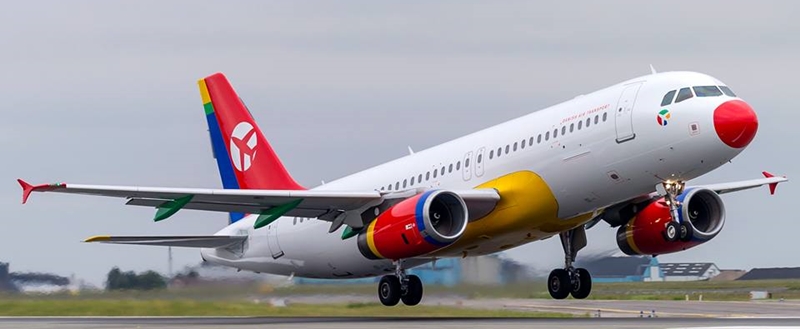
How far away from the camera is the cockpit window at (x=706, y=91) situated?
32781mm

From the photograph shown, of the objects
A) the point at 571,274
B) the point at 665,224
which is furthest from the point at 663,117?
the point at 571,274

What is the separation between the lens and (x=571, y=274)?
40.2 m

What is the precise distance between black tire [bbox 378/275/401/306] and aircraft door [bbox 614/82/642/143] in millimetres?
8450

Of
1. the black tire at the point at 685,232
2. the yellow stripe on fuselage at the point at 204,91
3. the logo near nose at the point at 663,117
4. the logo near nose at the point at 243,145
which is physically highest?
the yellow stripe on fuselage at the point at 204,91

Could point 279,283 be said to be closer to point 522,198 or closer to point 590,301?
point 522,198

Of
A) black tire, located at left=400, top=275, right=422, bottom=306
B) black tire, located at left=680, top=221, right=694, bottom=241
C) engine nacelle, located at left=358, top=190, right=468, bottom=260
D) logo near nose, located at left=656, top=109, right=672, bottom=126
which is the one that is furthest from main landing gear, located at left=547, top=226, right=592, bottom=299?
logo near nose, located at left=656, top=109, right=672, bottom=126

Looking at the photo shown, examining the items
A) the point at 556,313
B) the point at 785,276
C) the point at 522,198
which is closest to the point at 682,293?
the point at 785,276

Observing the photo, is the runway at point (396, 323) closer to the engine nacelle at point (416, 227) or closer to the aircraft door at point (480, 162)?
the engine nacelle at point (416, 227)

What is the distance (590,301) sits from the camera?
59.4m

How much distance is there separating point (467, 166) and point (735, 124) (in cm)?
824

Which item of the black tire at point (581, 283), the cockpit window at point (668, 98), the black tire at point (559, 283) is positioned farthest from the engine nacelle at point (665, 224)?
the cockpit window at point (668, 98)

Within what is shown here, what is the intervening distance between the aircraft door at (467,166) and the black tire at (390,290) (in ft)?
11.7

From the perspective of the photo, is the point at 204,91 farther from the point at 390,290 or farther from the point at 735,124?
the point at 735,124

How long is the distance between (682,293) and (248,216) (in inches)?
1272
